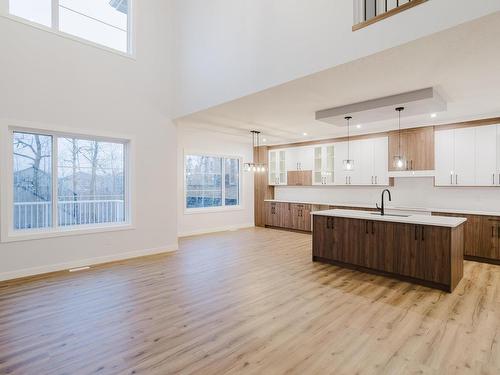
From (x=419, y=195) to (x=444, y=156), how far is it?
1066 mm

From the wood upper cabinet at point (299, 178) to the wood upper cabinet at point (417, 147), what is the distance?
2.46m

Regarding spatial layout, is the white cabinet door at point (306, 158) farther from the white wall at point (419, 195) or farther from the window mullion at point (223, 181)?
the window mullion at point (223, 181)

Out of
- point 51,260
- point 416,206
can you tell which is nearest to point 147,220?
point 51,260

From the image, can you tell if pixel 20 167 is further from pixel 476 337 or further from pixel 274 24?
pixel 476 337

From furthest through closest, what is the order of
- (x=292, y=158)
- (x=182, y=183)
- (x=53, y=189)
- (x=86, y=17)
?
(x=292, y=158) → (x=182, y=183) → (x=86, y=17) → (x=53, y=189)

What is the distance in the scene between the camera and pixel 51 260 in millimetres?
4594

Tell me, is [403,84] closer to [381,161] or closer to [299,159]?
[381,161]

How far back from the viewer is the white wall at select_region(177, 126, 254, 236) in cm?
759

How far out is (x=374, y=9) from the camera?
3.44 meters

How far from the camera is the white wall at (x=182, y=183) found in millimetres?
7594

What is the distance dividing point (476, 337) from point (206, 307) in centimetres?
267

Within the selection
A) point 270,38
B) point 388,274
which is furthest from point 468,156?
point 270,38

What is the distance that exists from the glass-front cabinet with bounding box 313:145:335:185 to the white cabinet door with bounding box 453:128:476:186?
285cm

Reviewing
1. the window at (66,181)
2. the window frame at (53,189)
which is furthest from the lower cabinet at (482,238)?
the window at (66,181)
